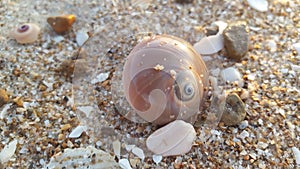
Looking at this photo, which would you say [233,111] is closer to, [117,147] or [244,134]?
[244,134]

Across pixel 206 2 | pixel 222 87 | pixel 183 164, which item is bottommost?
pixel 183 164

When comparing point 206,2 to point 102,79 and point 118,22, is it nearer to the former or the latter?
point 118,22

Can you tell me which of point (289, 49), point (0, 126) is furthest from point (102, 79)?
point (289, 49)

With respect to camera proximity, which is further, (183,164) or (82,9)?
(82,9)

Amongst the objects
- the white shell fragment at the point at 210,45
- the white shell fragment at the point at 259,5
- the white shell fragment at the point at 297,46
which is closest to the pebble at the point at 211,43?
the white shell fragment at the point at 210,45

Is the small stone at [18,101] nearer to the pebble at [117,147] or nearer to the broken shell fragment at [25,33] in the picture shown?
the broken shell fragment at [25,33]

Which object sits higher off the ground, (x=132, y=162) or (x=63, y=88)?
(x=63, y=88)
